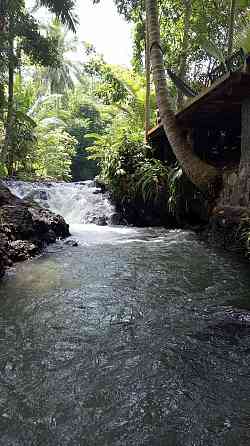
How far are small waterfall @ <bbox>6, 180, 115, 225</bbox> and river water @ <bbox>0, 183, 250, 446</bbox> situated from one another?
5.33 m

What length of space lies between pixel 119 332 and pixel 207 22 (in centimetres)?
1193

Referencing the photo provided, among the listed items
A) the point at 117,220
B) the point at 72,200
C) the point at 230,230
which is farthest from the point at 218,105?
the point at 72,200

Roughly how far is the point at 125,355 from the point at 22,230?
397cm

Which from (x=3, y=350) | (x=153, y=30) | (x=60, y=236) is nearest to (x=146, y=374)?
(x=3, y=350)

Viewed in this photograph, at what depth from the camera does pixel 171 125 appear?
7.18 m

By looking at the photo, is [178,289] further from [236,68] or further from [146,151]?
[146,151]

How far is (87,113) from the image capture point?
29953 millimetres

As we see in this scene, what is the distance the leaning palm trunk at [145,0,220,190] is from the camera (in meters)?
6.95

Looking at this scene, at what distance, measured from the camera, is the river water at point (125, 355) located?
1764 mm

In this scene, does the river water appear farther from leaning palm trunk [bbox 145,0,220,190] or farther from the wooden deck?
the wooden deck

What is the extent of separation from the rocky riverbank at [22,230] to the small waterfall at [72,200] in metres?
2.75

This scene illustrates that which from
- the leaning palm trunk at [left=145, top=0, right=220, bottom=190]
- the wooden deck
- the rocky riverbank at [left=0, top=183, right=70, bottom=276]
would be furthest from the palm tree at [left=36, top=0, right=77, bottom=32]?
the rocky riverbank at [left=0, top=183, right=70, bottom=276]

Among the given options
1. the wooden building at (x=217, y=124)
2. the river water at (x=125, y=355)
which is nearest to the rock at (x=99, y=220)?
the wooden building at (x=217, y=124)

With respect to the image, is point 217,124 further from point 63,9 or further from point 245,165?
point 63,9
